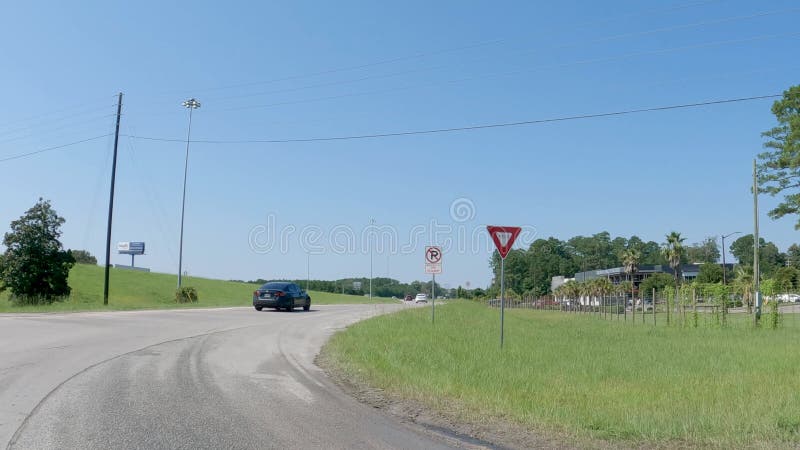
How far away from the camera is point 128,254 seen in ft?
408

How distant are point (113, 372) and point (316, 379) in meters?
3.33

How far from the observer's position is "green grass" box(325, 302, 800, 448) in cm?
702

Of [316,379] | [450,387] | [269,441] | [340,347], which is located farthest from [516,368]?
[269,441]

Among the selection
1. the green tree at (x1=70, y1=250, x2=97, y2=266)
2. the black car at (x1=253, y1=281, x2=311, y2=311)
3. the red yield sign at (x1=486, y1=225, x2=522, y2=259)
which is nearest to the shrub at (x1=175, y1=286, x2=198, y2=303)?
the black car at (x1=253, y1=281, x2=311, y2=311)

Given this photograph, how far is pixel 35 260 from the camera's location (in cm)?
3941

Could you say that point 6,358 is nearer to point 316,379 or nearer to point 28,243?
point 316,379

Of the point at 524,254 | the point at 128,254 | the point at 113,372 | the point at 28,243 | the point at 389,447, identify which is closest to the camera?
the point at 389,447

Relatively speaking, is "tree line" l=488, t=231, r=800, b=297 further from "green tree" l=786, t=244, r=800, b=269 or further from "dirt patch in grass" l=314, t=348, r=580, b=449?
"dirt patch in grass" l=314, t=348, r=580, b=449

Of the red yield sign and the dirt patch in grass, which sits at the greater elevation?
the red yield sign

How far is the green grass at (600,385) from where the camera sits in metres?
7.02

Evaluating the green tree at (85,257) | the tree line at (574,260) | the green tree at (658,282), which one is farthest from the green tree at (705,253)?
the green tree at (85,257)

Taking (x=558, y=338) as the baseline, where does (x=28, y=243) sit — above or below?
above

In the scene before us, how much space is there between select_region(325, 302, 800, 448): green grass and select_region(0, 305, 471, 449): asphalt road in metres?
1.27

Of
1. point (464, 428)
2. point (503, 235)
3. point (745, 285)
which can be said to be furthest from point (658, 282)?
point (464, 428)
